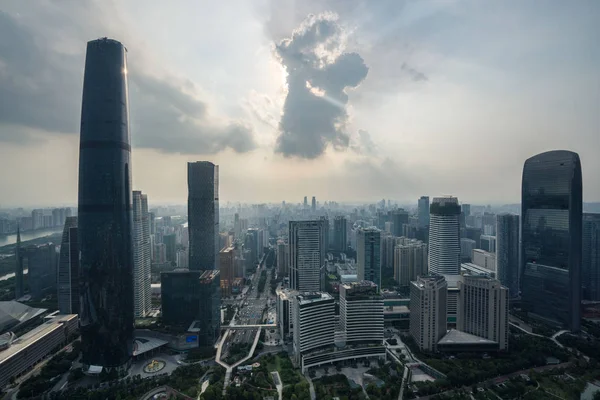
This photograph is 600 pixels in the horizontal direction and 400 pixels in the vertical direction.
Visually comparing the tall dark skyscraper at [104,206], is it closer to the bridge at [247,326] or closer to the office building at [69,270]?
the office building at [69,270]

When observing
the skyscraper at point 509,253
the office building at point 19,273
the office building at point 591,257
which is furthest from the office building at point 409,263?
the office building at point 19,273

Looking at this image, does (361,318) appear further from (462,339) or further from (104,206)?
(104,206)

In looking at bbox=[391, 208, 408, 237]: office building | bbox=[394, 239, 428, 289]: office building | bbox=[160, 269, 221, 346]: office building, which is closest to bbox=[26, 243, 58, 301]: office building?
bbox=[160, 269, 221, 346]: office building

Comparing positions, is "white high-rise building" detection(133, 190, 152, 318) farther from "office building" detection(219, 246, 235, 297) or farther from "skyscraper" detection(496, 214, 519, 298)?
"skyscraper" detection(496, 214, 519, 298)

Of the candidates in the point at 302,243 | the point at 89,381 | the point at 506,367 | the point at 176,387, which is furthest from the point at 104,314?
the point at 506,367

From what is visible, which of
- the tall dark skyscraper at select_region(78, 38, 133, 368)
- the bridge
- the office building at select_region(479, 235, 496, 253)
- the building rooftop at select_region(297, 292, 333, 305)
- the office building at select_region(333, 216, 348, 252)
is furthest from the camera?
the office building at select_region(333, 216, 348, 252)

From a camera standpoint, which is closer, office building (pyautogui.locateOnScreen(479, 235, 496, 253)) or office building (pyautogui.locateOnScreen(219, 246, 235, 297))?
office building (pyautogui.locateOnScreen(219, 246, 235, 297))

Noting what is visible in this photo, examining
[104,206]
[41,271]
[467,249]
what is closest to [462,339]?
[104,206]

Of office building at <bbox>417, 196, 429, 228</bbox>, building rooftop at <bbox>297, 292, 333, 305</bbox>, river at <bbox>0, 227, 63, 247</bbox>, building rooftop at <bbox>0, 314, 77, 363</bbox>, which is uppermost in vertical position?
office building at <bbox>417, 196, 429, 228</bbox>
